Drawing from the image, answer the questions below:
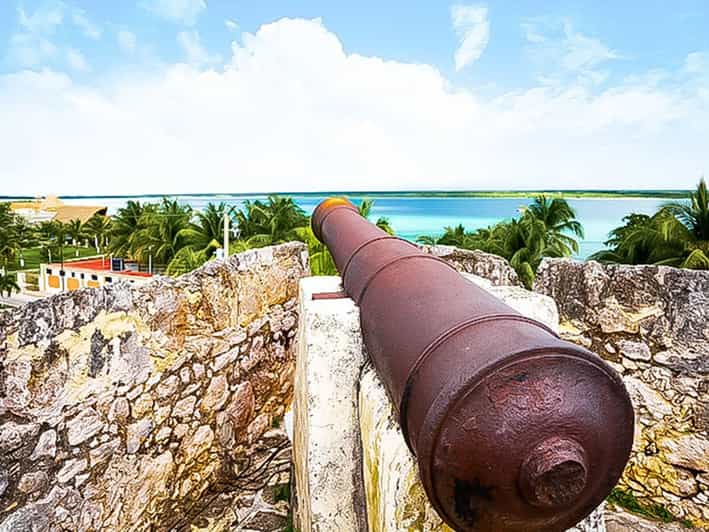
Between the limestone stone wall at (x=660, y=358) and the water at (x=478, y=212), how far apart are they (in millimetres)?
8369

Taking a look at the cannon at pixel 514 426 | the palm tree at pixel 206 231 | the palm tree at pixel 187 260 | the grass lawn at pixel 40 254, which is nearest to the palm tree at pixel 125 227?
the palm tree at pixel 206 231

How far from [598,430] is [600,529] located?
0.70m

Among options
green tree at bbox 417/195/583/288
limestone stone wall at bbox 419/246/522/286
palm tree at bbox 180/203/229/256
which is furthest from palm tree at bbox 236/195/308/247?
limestone stone wall at bbox 419/246/522/286

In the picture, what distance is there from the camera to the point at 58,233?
1602 inches

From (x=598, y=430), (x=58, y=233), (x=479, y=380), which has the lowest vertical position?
(x=58, y=233)

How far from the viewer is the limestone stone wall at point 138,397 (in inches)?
97.3

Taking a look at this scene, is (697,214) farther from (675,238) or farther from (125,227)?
(125,227)

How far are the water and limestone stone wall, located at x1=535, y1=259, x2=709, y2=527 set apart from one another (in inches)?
329

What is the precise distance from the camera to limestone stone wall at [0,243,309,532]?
2.47m

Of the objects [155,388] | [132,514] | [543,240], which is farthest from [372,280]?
[543,240]

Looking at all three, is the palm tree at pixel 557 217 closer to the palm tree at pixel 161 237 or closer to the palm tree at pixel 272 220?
the palm tree at pixel 272 220

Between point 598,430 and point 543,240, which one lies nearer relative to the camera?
point 598,430

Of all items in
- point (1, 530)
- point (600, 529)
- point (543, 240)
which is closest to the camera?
point (600, 529)

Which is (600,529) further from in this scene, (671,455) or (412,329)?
(671,455)
